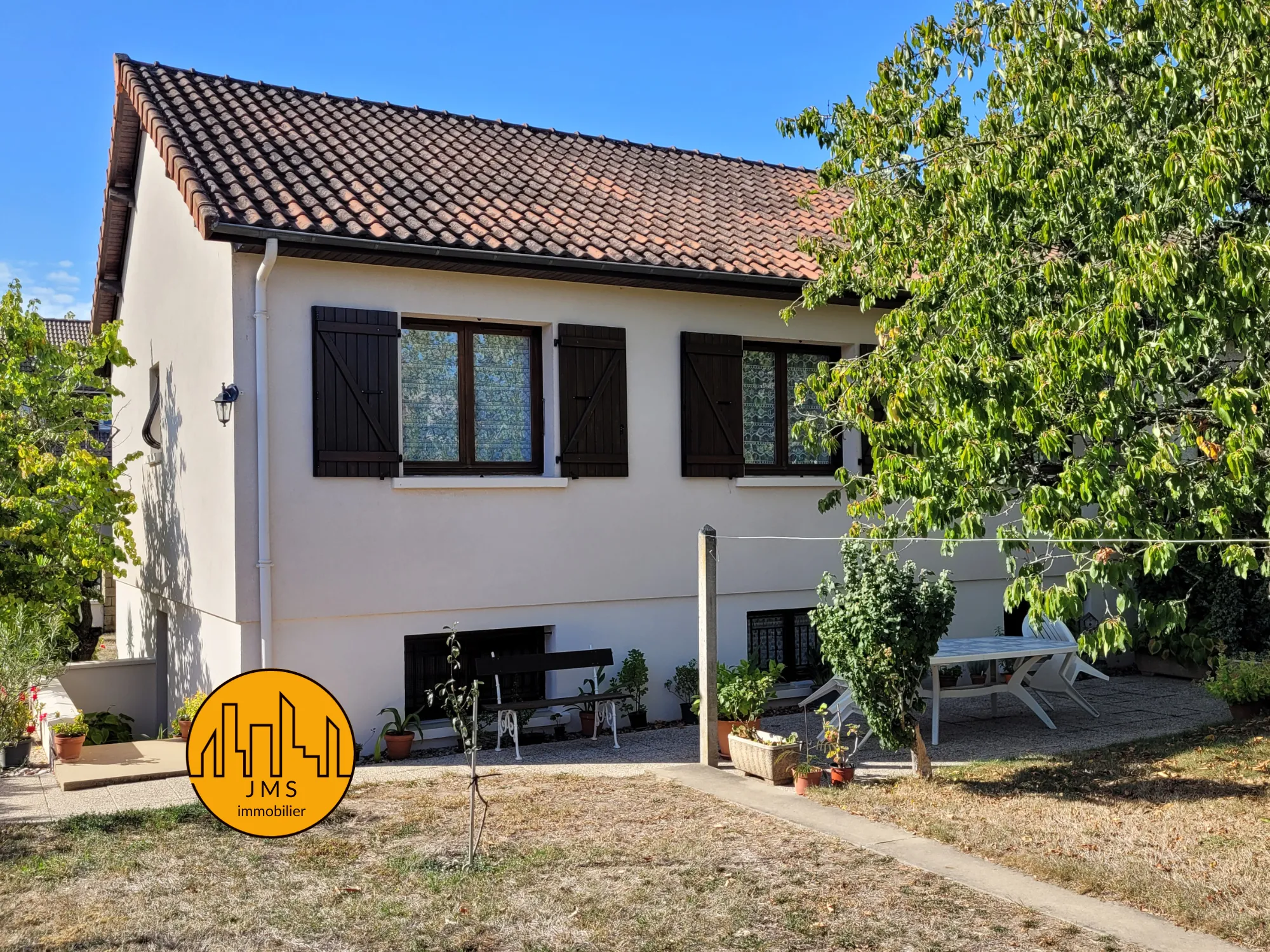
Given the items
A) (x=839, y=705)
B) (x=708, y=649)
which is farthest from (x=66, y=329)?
(x=839, y=705)

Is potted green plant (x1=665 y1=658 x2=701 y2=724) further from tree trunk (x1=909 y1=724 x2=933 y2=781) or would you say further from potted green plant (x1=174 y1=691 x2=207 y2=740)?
potted green plant (x1=174 y1=691 x2=207 y2=740)

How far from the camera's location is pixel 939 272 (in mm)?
7867

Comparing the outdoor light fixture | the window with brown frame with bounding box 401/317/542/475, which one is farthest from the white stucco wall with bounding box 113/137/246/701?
the window with brown frame with bounding box 401/317/542/475

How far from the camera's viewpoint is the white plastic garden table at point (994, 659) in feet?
32.8

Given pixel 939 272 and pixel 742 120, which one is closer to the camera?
pixel 939 272

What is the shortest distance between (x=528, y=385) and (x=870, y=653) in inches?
179

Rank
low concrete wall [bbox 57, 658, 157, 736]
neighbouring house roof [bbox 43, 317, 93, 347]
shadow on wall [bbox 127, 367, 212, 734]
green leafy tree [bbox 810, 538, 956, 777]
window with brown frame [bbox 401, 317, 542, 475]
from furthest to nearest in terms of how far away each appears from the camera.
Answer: neighbouring house roof [bbox 43, 317, 93, 347] < low concrete wall [bbox 57, 658, 157, 736] < shadow on wall [bbox 127, 367, 212, 734] < window with brown frame [bbox 401, 317, 542, 475] < green leafy tree [bbox 810, 538, 956, 777]

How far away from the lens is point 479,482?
10641 millimetres

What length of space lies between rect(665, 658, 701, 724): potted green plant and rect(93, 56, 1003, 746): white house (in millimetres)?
109

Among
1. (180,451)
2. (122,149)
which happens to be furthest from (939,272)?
(122,149)

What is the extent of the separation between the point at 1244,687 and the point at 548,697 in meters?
6.41

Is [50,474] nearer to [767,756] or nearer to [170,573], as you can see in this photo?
[170,573]

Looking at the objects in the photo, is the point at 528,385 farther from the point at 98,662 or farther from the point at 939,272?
the point at 98,662

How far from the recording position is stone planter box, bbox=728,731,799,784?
28.8 feet
